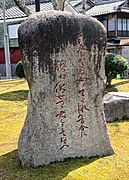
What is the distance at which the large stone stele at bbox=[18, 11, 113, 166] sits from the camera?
471 cm

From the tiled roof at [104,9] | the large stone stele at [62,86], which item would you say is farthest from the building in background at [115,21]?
the large stone stele at [62,86]

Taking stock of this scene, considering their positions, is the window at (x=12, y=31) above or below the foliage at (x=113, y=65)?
above

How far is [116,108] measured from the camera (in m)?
7.92

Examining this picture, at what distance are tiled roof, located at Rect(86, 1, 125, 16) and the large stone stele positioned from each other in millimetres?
27009

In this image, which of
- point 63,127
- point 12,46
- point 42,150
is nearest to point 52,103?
point 63,127

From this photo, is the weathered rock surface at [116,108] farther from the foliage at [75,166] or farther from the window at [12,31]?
the window at [12,31]

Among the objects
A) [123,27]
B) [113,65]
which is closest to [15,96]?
[113,65]

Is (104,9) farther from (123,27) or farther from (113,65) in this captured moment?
(113,65)

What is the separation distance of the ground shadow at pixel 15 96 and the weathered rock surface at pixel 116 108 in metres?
3.97

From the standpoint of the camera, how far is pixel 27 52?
4676 millimetres

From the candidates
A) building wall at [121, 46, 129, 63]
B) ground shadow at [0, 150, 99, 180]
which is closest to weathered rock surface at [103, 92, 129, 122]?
ground shadow at [0, 150, 99, 180]

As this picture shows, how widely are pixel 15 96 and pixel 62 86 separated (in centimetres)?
665

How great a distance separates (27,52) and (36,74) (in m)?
0.36

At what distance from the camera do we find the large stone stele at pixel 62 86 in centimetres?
471
